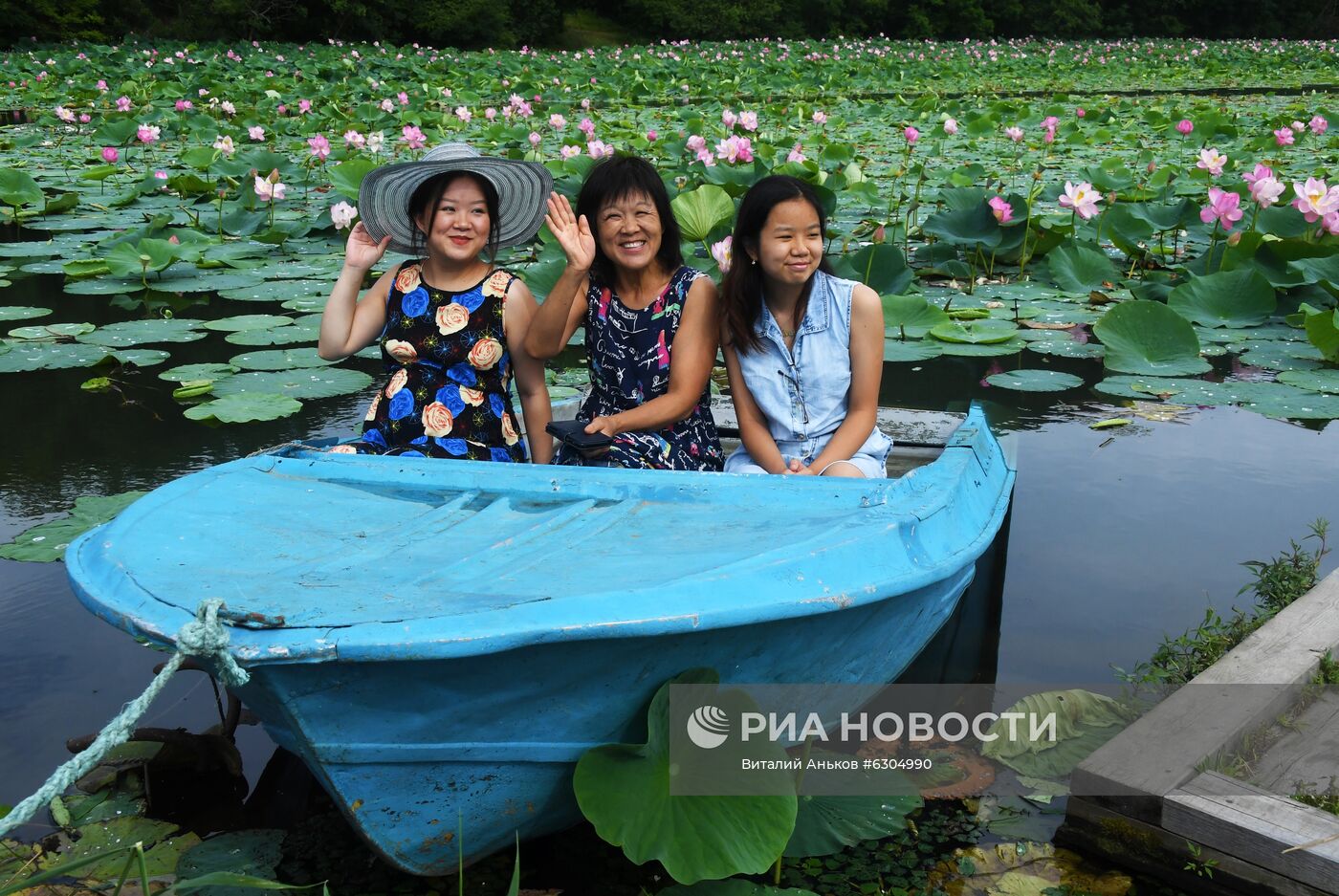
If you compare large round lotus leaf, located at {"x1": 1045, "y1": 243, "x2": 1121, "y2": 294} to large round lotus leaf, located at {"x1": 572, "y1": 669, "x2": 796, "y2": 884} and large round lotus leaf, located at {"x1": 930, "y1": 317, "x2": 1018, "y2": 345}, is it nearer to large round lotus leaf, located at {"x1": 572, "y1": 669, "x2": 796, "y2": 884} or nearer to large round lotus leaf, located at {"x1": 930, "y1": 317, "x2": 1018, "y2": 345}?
large round lotus leaf, located at {"x1": 930, "y1": 317, "x2": 1018, "y2": 345}

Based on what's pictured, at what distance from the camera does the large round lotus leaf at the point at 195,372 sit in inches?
162

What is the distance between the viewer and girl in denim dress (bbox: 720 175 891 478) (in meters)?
2.63

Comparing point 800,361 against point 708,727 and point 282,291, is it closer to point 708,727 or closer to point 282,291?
point 708,727

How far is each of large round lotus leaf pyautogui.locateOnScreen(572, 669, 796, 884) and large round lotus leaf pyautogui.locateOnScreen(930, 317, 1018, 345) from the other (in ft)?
10.3

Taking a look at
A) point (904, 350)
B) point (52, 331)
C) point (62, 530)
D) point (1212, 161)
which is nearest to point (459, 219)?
point (62, 530)

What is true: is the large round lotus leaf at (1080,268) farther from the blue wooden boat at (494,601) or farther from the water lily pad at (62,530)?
the water lily pad at (62,530)

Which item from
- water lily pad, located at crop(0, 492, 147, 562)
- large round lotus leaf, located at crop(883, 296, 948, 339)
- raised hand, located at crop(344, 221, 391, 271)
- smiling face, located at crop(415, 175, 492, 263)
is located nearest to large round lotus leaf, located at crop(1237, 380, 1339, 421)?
large round lotus leaf, located at crop(883, 296, 948, 339)

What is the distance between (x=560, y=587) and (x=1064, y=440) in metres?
2.55

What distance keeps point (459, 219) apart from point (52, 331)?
2.72 m

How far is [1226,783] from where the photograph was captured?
180 cm

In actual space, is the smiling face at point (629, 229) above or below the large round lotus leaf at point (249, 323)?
above

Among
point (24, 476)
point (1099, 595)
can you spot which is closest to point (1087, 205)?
point (1099, 595)

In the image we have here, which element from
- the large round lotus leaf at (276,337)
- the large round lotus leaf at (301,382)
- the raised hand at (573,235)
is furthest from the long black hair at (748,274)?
the large round lotus leaf at (276,337)

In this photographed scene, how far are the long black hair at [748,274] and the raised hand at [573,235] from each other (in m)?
0.33
